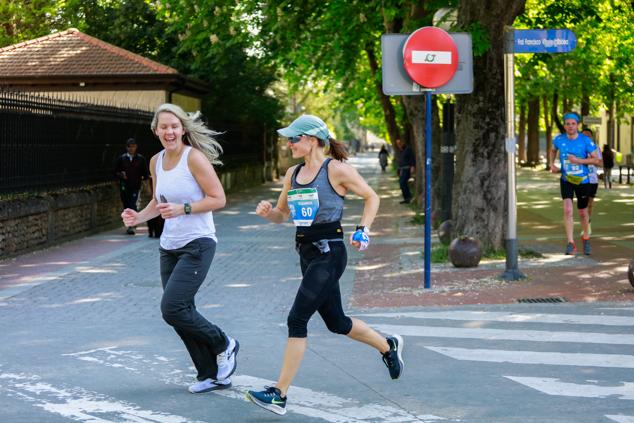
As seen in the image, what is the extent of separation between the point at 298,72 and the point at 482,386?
27281 mm

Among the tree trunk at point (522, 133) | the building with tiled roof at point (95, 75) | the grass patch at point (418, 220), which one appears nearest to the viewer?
the grass patch at point (418, 220)

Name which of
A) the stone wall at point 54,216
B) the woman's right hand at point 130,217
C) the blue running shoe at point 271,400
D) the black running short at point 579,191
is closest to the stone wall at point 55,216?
the stone wall at point 54,216

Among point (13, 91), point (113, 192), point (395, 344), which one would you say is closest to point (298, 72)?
point (113, 192)

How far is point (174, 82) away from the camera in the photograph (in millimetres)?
31594

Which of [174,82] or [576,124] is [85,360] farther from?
[174,82]

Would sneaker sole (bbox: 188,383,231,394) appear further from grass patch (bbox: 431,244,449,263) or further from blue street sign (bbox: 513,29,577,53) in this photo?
grass patch (bbox: 431,244,449,263)

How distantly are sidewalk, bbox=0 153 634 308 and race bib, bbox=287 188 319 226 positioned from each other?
459cm

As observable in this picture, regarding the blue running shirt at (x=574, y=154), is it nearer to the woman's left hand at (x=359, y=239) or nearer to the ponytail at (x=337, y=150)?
the ponytail at (x=337, y=150)

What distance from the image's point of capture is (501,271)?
533 inches

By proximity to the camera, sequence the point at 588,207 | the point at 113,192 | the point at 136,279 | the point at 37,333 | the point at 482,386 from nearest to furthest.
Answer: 1. the point at 482,386
2. the point at 37,333
3. the point at 136,279
4. the point at 588,207
5. the point at 113,192

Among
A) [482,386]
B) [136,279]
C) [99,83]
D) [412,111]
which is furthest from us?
[99,83]

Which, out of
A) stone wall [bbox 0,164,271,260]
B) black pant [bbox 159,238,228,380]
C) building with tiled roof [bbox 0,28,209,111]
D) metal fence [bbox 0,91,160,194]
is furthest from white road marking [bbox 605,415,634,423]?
building with tiled roof [bbox 0,28,209,111]

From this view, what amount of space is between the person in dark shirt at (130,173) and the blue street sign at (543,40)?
968cm

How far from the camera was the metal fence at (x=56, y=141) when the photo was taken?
16.9 m
